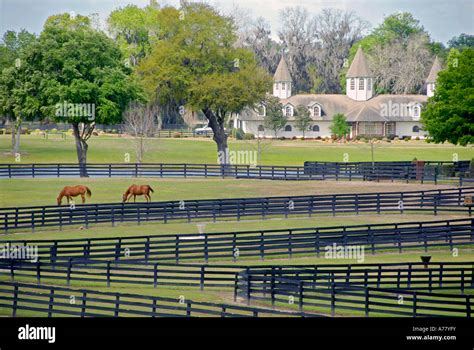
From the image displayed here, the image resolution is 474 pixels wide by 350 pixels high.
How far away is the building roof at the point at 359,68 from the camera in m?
98.4

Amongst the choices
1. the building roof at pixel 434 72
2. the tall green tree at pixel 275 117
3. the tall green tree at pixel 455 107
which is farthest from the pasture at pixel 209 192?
the building roof at pixel 434 72

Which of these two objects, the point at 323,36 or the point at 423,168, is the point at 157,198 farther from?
the point at 323,36

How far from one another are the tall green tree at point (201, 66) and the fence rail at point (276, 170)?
30.8ft

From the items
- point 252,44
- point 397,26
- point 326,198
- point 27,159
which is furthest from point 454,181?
point 397,26

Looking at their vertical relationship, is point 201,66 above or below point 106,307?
above

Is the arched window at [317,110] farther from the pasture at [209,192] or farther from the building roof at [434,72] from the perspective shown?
the building roof at [434,72]

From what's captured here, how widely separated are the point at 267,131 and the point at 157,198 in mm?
49983

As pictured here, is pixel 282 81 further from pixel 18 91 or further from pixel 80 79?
pixel 18 91

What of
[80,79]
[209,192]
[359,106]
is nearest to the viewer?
[209,192]

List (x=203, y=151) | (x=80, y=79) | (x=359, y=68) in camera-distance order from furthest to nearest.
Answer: (x=359, y=68) < (x=203, y=151) < (x=80, y=79)

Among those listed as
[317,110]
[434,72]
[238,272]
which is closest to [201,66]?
[317,110]

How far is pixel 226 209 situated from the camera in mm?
42188

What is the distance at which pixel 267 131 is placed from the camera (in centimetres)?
9906

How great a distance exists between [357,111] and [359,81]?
201 inches
